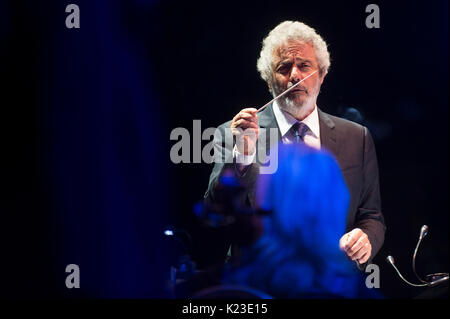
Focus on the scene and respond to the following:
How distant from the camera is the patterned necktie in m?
2.30

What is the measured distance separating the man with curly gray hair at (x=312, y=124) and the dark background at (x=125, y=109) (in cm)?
8

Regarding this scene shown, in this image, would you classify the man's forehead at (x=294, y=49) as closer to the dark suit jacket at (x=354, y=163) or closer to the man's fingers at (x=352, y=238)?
the dark suit jacket at (x=354, y=163)

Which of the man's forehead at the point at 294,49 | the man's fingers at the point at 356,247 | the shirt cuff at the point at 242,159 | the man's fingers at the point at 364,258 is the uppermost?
the man's forehead at the point at 294,49

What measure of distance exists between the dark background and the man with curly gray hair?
75mm

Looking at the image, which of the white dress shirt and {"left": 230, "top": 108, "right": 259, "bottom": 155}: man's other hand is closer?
{"left": 230, "top": 108, "right": 259, "bottom": 155}: man's other hand

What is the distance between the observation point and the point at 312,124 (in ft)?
7.68

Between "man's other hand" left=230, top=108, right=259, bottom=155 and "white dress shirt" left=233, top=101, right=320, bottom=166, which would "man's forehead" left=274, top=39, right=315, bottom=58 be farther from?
"man's other hand" left=230, top=108, right=259, bottom=155

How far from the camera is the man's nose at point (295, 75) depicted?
90.3 inches

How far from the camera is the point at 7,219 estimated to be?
2.44m

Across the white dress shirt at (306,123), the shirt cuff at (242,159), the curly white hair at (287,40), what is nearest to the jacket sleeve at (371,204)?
the white dress shirt at (306,123)

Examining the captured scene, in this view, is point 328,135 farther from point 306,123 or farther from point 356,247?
point 356,247

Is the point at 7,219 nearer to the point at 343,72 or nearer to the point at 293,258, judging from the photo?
the point at 293,258

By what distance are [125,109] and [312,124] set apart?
0.85 meters

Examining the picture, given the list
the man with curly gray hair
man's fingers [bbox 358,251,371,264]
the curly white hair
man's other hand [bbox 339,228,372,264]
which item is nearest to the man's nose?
the man with curly gray hair
